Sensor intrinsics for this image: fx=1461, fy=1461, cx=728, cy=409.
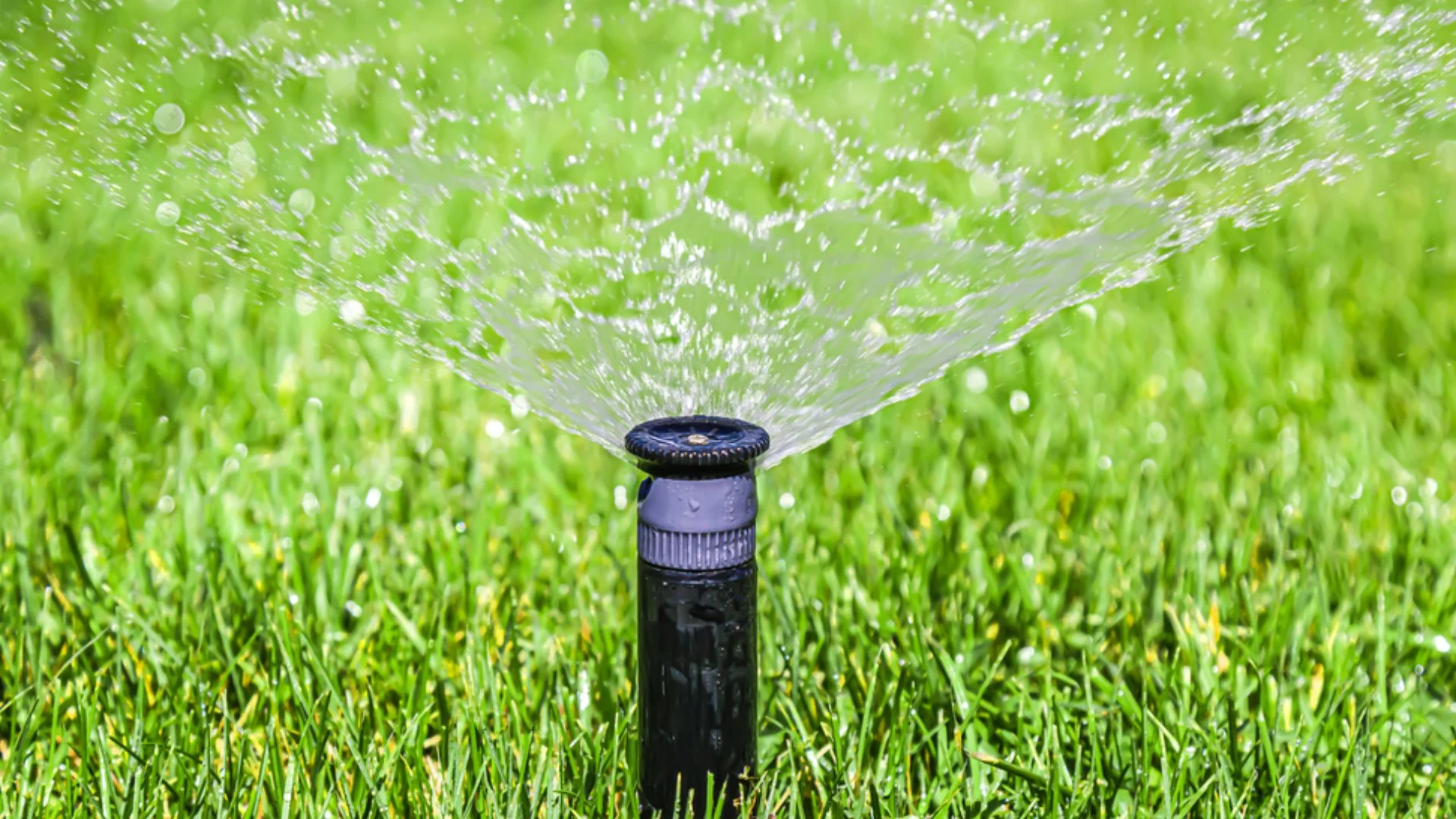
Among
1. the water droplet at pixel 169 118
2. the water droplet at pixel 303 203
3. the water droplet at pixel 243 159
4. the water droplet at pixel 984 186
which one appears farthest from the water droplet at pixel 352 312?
the water droplet at pixel 984 186

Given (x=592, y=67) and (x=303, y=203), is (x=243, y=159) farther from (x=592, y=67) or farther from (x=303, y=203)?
(x=592, y=67)

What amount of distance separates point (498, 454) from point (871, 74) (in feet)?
9.58

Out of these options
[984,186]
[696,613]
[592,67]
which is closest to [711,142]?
[592,67]

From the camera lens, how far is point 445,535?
8.73 ft

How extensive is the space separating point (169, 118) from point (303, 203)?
2.64 feet

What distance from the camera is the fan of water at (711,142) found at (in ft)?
11.0

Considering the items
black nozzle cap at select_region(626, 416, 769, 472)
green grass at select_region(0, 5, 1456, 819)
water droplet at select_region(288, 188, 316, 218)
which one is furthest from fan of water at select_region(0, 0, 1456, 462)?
black nozzle cap at select_region(626, 416, 769, 472)

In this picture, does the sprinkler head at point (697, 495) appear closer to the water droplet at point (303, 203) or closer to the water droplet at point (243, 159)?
the water droplet at point (303, 203)

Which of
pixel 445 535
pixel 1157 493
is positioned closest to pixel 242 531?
pixel 445 535

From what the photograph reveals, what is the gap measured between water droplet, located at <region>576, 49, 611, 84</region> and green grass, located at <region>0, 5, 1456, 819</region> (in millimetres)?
1803

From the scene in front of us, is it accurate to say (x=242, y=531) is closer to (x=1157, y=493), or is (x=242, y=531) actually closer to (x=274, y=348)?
(x=274, y=348)

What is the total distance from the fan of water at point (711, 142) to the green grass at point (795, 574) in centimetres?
27

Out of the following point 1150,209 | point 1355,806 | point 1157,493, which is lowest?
point 1355,806

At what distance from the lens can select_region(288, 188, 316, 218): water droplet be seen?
4273 mm
